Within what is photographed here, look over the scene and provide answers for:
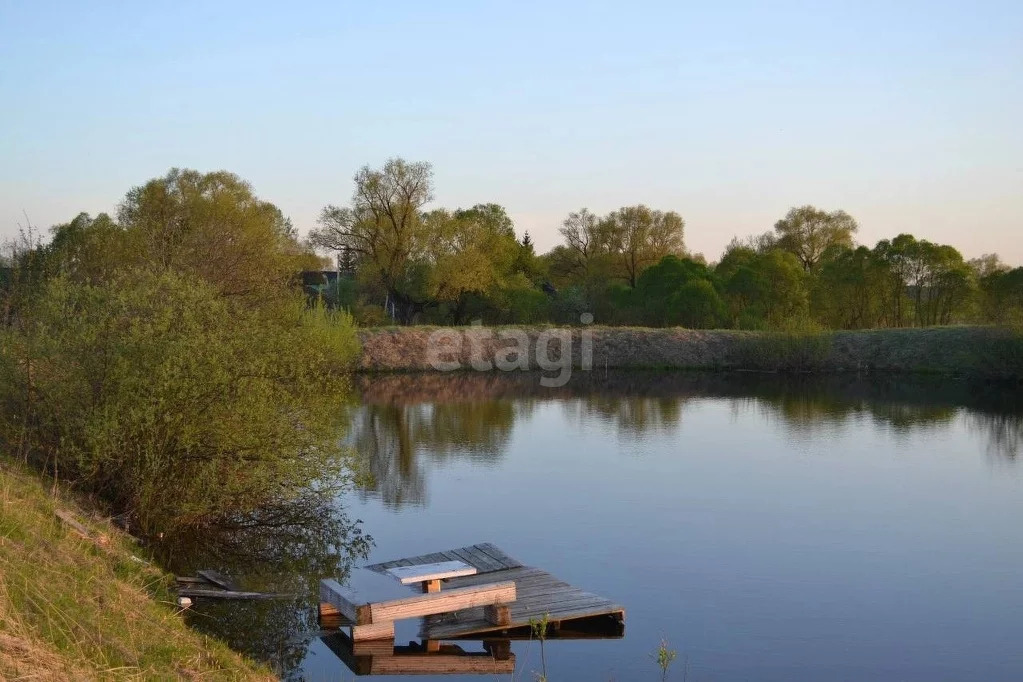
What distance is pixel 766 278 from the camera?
56.1 metres

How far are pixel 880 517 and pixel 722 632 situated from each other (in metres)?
6.92

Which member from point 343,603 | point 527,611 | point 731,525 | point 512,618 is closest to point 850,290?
point 731,525

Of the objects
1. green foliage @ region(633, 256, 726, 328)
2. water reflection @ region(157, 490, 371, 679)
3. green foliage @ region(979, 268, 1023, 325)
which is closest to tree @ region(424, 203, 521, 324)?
green foliage @ region(633, 256, 726, 328)

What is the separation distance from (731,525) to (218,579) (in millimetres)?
8010

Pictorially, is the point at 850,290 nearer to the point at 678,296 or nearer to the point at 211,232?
the point at 678,296

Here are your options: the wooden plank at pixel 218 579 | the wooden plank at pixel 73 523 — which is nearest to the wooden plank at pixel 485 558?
the wooden plank at pixel 218 579

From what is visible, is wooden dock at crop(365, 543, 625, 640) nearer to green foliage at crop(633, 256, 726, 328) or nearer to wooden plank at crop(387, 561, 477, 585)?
wooden plank at crop(387, 561, 477, 585)

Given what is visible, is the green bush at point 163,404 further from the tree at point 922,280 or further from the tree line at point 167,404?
the tree at point 922,280

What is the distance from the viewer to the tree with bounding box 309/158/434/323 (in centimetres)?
5556

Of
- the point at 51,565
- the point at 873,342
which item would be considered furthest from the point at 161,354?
the point at 873,342

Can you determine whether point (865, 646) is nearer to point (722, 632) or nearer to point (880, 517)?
point (722, 632)

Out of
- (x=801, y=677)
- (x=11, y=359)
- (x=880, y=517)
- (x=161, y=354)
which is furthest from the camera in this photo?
(x=880, y=517)

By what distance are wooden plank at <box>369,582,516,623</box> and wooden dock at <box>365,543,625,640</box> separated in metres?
0.21

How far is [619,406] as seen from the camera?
33.3 metres
